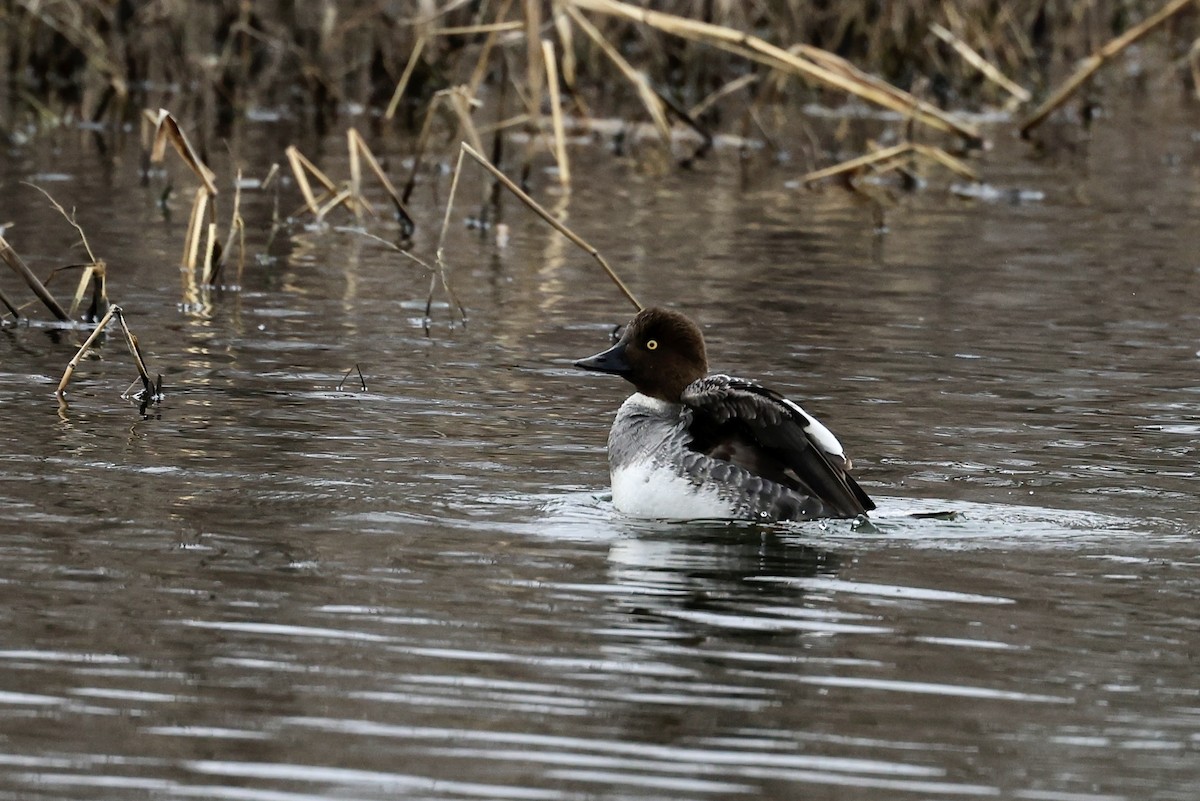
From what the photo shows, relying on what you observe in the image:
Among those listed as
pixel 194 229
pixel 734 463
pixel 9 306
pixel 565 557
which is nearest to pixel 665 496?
pixel 734 463

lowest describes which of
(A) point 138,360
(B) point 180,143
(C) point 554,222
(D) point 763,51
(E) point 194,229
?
(A) point 138,360

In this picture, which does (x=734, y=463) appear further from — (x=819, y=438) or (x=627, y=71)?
(x=627, y=71)

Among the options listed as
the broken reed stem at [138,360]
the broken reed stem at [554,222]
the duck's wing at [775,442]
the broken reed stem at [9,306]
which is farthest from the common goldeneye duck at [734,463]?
the broken reed stem at [9,306]

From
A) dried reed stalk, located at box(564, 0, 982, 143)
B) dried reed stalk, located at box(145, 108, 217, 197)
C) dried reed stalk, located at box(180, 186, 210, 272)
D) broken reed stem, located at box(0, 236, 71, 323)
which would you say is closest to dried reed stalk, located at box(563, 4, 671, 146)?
dried reed stalk, located at box(564, 0, 982, 143)

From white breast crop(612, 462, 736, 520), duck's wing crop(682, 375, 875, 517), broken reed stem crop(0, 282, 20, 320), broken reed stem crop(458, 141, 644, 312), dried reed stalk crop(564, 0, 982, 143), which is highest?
dried reed stalk crop(564, 0, 982, 143)

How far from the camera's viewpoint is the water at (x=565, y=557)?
489 cm

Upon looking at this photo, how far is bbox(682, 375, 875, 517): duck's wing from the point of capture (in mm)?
7383

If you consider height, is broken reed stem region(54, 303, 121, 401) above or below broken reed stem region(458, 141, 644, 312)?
below

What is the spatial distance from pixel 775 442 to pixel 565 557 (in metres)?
0.94

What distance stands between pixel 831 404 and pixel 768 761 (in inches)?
201

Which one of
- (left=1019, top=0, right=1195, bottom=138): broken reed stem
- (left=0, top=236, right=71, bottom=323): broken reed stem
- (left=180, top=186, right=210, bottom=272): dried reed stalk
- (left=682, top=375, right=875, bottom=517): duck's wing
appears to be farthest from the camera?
(left=1019, top=0, right=1195, bottom=138): broken reed stem

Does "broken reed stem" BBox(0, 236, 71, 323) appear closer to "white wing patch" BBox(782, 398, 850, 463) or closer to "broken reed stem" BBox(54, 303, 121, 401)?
"broken reed stem" BBox(54, 303, 121, 401)

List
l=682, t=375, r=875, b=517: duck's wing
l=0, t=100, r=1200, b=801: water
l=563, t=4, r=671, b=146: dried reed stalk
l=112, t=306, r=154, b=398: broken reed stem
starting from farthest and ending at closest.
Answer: l=563, t=4, r=671, b=146: dried reed stalk
l=112, t=306, r=154, b=398: broken reed stem
l=682, t=375, r=875, b=517: duck's wing
l=0, t=100, r=1200, b=801: water

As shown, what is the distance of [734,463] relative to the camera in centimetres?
759
